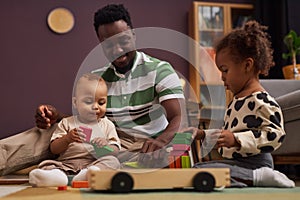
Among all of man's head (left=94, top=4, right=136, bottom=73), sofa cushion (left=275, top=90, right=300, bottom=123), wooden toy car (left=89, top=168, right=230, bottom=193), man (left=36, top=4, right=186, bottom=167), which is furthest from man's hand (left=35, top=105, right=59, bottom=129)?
sofa cushion (left=275, top=90, right=300, bottom=123)

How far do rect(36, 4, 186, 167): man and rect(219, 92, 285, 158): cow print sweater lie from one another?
0.72ft

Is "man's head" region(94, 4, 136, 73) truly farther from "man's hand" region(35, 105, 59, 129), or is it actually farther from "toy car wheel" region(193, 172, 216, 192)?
"toy car wheel" region(193, 172, 216, 192)

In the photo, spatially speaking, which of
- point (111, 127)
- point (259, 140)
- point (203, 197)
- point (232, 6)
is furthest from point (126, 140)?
point (232, 6)

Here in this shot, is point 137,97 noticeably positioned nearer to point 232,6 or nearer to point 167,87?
point 167,87

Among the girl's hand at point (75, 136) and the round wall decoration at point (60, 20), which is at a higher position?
the round wall decoration at point (60, 20)

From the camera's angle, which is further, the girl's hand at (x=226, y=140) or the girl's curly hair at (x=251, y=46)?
the girl's curly hair at (x=251, y=46)

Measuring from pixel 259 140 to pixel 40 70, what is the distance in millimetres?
2668

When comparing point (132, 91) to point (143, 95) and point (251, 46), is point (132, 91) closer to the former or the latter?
point (143, 95)

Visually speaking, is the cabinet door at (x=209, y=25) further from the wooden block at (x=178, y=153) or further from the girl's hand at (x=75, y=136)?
the wooden block at (x=178, y=153)

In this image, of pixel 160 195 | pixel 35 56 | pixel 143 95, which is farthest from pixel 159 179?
pixel 35 56

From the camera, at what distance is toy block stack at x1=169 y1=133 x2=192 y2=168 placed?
1285 mm

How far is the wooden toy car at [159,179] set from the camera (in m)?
1.14

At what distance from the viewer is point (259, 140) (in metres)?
1.42

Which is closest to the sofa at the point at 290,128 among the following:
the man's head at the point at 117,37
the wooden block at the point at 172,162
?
the man's head at the point at 117,37
